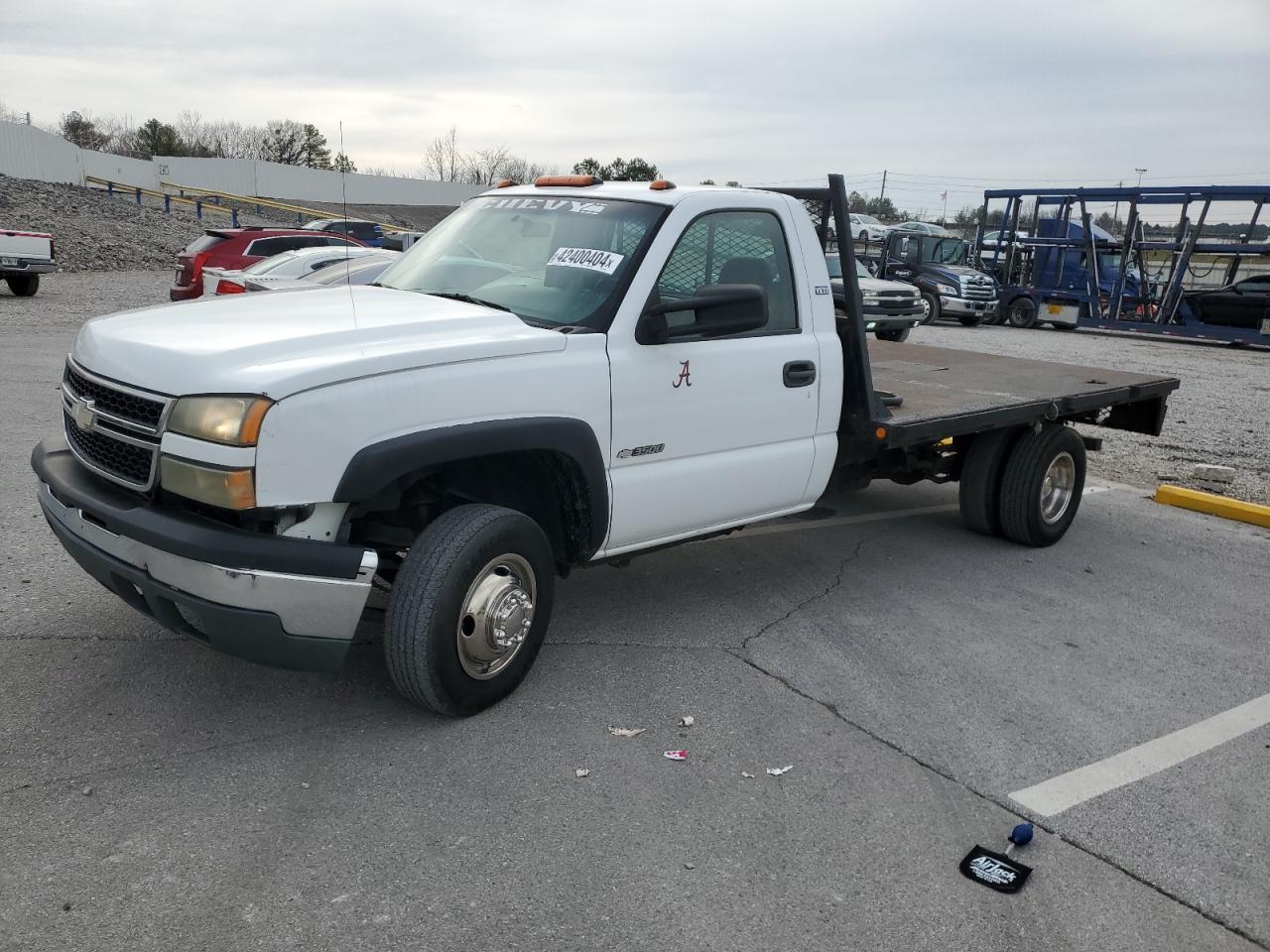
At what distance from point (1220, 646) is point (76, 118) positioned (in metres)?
90.7

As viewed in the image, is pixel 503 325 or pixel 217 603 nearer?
pixel 217 603

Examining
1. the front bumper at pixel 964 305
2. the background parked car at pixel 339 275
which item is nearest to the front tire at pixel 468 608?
the background parked car at pixel 339 275

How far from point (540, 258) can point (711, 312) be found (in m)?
0.87

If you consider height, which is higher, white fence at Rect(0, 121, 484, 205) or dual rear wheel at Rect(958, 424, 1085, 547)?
white fence at Rect(0, 121, 484, 205)

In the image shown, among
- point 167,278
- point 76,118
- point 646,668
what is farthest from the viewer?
point 76,118

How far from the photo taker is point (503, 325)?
3.95 meters

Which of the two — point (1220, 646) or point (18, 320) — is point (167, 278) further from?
point (1220, 646)

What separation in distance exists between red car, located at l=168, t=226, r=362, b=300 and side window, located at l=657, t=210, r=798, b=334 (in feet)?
38.3

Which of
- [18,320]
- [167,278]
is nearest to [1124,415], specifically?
[18,320]

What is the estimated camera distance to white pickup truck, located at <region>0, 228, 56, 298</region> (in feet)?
64.0

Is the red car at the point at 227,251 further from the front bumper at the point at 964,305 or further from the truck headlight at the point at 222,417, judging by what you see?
the front bumper at the point at 964,305

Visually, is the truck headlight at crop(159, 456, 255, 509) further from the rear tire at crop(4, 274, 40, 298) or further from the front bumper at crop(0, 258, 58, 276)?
the rear tire at crop(4, 274, 40, 298)

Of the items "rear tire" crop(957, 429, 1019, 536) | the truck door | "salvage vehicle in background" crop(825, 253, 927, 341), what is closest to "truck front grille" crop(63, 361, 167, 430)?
the truck door

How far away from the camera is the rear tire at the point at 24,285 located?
66.4 feet
